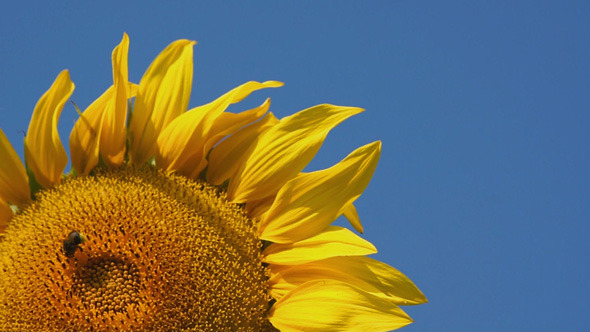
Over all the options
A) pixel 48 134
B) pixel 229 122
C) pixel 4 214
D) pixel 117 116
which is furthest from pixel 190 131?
pixel 4 214

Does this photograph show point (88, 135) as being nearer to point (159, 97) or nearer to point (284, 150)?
point (159, 97)

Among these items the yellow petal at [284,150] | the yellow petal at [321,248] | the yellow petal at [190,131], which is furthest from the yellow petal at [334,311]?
the yellow petal at [190,131]

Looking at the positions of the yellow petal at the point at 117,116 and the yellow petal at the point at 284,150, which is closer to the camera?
the yellow petal at the point at 117,116

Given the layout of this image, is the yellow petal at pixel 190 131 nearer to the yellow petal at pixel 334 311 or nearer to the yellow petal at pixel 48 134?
the yellow petal at pixel 48 134

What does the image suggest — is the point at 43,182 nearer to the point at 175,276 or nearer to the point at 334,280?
the point at 175,276

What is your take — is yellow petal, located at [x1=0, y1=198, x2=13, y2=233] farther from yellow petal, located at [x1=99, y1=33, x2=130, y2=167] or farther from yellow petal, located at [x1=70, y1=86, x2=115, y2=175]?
yellow petal, located at [x1=99, y1=33, x2=130, y2=167]
